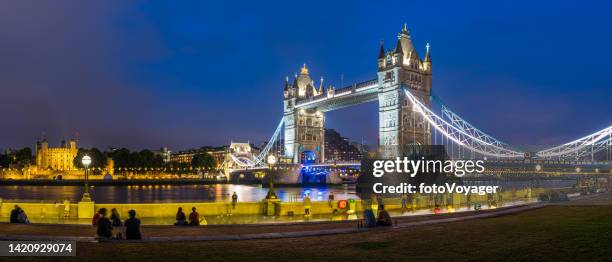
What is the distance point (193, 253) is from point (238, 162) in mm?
152423

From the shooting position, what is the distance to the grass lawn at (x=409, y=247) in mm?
11078

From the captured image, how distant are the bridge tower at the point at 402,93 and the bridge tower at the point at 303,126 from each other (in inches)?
1347

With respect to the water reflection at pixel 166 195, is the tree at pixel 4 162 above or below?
above

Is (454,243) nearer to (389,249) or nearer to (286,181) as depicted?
(389,249)

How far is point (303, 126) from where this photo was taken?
12225 cm

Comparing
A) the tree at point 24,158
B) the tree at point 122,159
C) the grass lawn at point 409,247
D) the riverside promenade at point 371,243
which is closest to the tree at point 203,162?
the tree at point 122,159

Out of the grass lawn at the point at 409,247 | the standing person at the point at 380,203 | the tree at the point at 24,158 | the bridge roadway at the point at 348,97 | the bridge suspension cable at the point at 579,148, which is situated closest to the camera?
the grass lawn at the point at 409,247

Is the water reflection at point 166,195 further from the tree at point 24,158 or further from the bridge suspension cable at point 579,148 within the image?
the tree at point 24,158

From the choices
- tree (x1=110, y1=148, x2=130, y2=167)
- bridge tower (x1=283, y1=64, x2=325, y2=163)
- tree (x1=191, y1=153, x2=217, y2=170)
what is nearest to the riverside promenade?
bridge tower (x1=283, y1=64, x2=325, y2=163)

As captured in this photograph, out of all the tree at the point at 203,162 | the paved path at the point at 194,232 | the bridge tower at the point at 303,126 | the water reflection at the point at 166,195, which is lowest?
the water reflection at the point at 166,195

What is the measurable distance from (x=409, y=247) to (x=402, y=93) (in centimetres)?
7278

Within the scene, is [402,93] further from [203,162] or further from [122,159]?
[122,159]

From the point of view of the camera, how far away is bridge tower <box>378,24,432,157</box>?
275 ft

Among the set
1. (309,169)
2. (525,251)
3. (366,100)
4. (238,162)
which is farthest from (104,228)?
(238,162)
